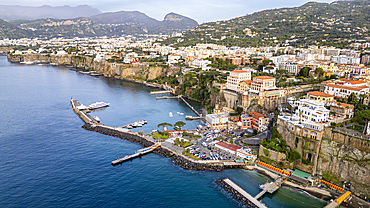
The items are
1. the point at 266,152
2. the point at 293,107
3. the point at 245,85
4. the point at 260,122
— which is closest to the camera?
the point at 266,152

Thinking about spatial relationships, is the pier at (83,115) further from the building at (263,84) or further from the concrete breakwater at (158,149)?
the building at (263,84)

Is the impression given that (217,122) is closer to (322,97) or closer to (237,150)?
(237,150)

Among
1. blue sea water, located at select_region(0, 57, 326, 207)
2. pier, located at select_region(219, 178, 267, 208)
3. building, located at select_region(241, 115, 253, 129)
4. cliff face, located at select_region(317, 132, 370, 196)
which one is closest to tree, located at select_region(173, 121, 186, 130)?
→ blue sea water, located at select_region(0, 57, 326, 207)

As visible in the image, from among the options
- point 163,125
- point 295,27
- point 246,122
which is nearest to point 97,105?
point 163,125

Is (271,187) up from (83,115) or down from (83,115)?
down

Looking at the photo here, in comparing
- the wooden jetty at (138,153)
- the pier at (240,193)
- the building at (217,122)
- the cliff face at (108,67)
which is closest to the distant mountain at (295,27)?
the cliff face at (108,67)

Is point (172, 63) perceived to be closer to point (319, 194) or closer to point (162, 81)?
point (162, 81)

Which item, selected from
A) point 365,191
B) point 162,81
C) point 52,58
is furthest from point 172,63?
point 52,58

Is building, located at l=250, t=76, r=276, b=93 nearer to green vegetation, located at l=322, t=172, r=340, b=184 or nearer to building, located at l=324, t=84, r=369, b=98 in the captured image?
building, located at l=324, t=84, r=369, b=98
